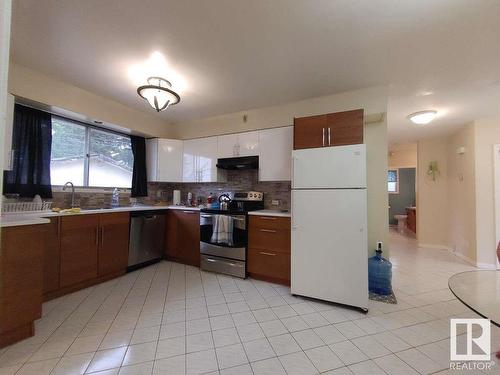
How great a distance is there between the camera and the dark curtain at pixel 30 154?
A: 247 cm

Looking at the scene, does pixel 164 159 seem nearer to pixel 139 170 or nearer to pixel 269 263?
pixel 139 170

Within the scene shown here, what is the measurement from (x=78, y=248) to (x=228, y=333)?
197cm

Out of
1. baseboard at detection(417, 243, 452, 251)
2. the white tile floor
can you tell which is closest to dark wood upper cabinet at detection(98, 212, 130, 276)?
the white tile floor

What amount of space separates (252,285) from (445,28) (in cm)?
310

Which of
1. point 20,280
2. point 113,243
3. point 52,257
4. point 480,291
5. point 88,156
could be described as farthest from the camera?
point 88,156

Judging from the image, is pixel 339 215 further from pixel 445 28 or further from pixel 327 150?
pixel 445 28

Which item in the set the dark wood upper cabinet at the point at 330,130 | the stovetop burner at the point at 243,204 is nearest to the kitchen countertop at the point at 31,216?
the stovetop burner at the point at 243,204

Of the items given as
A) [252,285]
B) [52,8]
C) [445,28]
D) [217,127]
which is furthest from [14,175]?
[445,28]

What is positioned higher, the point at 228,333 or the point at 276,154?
the point at 276,154

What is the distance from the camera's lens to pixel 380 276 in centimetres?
257

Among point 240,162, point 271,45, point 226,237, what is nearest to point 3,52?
point 271,45

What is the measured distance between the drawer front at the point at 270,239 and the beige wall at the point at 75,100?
8.21 feet

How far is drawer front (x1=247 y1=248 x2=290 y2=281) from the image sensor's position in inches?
108

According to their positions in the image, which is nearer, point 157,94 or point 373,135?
point 157,94
